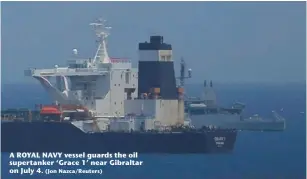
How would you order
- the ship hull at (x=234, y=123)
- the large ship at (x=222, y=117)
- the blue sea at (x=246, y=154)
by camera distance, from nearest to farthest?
the blue sea at (x=246, y=154)
the ship hull at (x=234, y=123)
the large ship at (x=222, y=117)

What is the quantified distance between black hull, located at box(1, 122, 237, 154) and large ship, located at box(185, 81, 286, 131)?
104 centimetres

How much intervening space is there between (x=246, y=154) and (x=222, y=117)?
3061 mm

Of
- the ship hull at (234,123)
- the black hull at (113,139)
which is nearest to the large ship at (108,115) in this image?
the black hull at (113,139)

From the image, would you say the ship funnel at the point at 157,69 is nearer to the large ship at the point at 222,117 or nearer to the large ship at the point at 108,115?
the large ship at the point at 108,115

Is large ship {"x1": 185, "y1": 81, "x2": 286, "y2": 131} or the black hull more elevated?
large ship {"x1": 185, "y1": 81, "x2": 286, "y2": 131}

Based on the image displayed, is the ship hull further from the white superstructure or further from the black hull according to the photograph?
the white superstructure

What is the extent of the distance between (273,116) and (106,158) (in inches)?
372

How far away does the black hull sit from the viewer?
3369cm

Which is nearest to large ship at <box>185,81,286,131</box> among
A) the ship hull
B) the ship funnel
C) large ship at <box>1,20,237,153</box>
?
the ship hull

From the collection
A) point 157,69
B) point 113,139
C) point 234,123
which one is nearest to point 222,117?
point 234,123

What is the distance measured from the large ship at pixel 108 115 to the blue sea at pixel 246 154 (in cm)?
42

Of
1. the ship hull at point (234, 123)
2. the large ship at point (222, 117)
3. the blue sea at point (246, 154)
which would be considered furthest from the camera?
the large ship at point (222, 117)

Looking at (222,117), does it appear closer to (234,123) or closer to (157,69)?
(234,123)

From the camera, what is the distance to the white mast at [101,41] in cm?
3369
